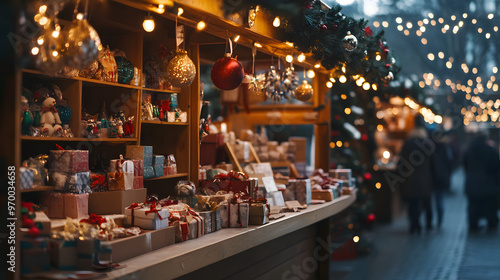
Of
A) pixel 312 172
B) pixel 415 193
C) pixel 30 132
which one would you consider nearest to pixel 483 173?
pixel 415 193

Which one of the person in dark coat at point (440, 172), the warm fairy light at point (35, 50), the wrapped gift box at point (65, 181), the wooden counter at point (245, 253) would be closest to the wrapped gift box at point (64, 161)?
the wrapped gift box at point (65, 181)

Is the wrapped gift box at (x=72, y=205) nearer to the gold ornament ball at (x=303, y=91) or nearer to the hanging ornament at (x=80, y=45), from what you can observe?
the hanging ornament at (x=80, y=45)

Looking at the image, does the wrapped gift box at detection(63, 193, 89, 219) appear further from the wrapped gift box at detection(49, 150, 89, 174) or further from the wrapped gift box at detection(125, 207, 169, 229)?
the wrapped gift box at detection(125, 207, 169, 229)

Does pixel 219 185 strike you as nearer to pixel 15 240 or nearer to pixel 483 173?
pixel 15 240

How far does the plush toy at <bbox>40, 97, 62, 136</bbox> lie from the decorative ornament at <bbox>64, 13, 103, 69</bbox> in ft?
3.14

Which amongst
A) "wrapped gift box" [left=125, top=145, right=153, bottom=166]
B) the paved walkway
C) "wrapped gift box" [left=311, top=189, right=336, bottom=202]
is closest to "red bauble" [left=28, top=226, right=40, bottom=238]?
"wrapped gift box" [left=125, top=145, right=153, bottom=166]

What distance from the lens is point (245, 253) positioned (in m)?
4.11

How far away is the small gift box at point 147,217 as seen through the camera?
10.1 feet

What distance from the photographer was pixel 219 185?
13.9ft

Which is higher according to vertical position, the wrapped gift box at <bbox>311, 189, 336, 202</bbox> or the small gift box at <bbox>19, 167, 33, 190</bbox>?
the small gift box at <bbox>19, 167, 33, 190</bbox>

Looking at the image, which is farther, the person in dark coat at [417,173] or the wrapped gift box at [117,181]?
the person in dark coat at [417,173]

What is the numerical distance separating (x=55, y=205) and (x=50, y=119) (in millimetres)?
488

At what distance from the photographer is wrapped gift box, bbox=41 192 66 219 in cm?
320

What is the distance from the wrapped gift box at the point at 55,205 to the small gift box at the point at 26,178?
0.76 ft
